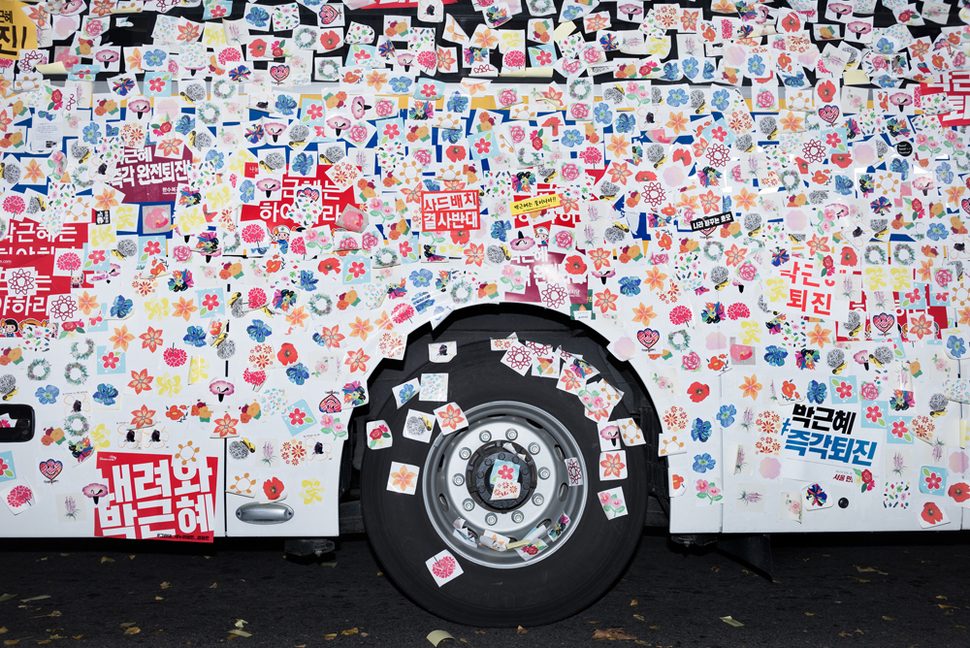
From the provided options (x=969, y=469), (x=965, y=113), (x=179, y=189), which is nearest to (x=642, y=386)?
(x=969, y=469)

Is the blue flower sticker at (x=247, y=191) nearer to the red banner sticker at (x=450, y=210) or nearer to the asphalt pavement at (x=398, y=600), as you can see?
the red banner sticker at (x=450, y=210)

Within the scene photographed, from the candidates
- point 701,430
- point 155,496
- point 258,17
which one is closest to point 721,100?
point 701,430

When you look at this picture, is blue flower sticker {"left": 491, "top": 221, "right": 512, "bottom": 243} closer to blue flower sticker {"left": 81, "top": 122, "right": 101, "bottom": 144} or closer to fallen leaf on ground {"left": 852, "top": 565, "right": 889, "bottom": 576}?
blue flower sticker {"left": 81, "top": 122, "right": 101, "bottom": 144}

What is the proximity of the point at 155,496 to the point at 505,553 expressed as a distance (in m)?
1.55

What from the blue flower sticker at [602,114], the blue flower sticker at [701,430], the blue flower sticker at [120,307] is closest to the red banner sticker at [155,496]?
the blue flower sticker at [120,307]

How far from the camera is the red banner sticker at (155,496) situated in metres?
2.94

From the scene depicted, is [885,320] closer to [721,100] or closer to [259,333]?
[721,100]

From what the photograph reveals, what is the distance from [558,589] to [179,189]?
2.42m

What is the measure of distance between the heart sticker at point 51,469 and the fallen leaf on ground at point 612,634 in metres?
2.48

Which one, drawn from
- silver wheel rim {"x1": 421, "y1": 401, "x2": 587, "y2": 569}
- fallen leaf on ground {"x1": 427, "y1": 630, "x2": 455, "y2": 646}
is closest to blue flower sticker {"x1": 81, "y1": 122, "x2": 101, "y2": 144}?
silver wheel rim {"x1": 421, "y1": 401, "x2": 587, "y2": 569}

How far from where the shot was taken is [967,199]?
119 inches

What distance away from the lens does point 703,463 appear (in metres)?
3.01

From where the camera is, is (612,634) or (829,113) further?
(612,634)

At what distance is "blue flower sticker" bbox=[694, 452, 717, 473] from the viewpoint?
3006 mm
